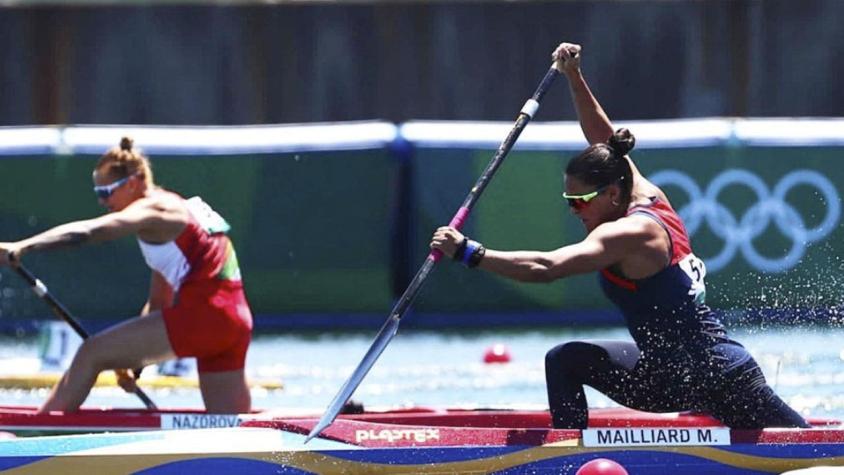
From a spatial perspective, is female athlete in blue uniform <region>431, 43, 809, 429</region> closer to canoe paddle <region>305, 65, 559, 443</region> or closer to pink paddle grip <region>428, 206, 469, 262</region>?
pink paddle grip <region>428, 206, 469, 262</region>

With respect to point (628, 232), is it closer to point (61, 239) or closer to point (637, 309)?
point (637, 309)

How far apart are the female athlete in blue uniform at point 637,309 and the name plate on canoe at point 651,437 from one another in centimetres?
19

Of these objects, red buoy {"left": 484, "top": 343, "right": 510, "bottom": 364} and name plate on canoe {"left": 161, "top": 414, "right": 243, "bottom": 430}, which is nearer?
name plate on canoe {"left": 161, "top": 414, "right": 243, "bottom": 430}

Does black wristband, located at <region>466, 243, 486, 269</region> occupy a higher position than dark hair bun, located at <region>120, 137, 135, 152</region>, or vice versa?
dark hair bun, located at <region>120, 137, 135, 152</region>

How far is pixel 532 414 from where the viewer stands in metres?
8.22

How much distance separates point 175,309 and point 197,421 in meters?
0.56

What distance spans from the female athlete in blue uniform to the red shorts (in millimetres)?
2001

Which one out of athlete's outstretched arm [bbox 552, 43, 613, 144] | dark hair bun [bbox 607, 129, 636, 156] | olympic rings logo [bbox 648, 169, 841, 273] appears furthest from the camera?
olympic rings logo [bbox 648, 169, 841, 273]

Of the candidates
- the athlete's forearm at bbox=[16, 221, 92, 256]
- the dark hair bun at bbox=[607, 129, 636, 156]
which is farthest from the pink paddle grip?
the athlete's forearm at bbox=[16, 221, 92, 256]

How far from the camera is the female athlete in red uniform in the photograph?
28.5ft

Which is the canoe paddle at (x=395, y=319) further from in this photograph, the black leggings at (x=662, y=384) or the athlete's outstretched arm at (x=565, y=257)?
the black leggings at (x=662, y=384)

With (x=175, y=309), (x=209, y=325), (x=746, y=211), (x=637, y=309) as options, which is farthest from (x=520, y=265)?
→ (x=746, y=211)

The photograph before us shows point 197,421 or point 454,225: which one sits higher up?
point 454,225

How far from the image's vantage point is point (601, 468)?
6.91 m
